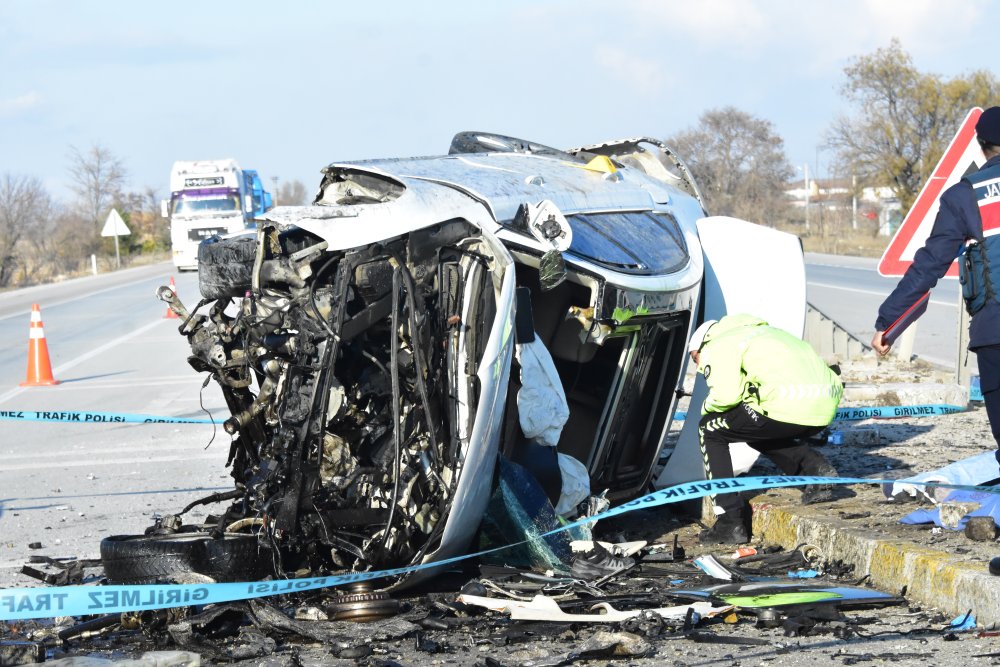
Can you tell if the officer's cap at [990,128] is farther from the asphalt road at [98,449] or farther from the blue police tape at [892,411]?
the asphalt road at [98,449]

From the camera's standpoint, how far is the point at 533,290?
655cm

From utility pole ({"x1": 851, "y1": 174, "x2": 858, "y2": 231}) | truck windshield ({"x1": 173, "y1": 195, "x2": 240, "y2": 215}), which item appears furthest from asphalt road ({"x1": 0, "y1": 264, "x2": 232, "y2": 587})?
utility pole ({"x1": 851, "y1": 174, "x2": 858, "y2": 231})

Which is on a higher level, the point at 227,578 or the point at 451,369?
the point at 451,369

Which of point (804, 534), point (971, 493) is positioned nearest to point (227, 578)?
point (804, 534)

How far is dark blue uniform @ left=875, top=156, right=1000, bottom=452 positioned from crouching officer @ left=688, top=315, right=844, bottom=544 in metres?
0.73

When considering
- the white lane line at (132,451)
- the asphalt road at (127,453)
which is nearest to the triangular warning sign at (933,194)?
the asphalt road at (127,453)

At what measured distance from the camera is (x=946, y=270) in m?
5.52

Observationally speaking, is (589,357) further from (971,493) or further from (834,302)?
(834,302)

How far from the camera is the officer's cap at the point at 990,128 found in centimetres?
554

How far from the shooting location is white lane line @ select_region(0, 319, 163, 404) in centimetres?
1398

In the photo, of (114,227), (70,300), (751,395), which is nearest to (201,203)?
(70,300)

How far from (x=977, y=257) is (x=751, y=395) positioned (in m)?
1.38

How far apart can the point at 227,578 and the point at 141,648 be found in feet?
1.67

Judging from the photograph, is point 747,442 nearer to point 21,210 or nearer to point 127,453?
point 127,453
